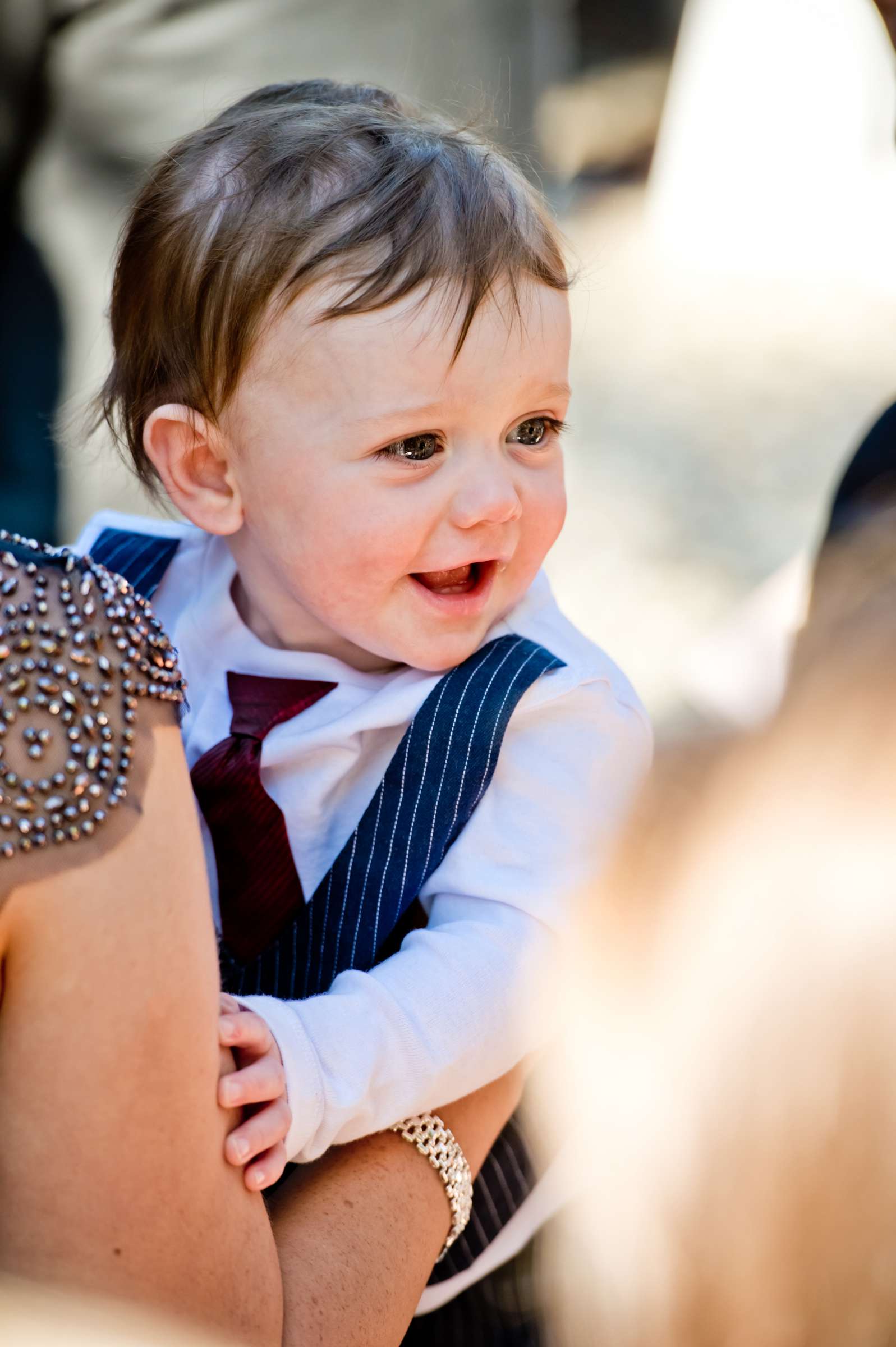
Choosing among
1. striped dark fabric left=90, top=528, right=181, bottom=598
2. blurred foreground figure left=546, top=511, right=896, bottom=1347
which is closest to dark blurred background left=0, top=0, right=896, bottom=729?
striped dark fabric left=90, top=528, right=181, bottom=598

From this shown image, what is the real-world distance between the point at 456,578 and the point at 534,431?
0.12 meters

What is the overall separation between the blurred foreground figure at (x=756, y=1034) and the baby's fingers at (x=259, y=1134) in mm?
290

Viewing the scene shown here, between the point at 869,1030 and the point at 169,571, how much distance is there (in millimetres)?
695

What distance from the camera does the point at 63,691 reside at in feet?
1.90

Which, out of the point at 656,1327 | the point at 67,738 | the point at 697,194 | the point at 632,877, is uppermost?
the point at 67,738

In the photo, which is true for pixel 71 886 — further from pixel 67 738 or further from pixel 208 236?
pixel 208 236

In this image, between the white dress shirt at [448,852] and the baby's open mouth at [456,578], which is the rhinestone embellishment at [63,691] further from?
the baby's open mouth at [456,578]

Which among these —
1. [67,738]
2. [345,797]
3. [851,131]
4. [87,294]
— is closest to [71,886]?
[67,738]

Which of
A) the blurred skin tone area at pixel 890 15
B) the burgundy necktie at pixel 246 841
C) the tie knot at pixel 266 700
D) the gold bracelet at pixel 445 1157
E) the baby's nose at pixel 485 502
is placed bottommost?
the gold bracelet at pixel 445 1157

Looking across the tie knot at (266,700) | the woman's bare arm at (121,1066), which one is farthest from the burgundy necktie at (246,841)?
the woman's bare arm at (121,1066)

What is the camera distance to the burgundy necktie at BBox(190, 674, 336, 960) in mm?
972

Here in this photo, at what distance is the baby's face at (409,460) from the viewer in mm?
913

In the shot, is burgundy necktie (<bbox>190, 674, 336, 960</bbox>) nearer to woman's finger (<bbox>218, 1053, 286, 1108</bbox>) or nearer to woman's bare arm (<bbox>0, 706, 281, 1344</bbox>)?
woman's finger (<bbox>218, 1053, 286, 1108</bbox>)

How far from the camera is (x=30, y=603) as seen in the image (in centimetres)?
58
